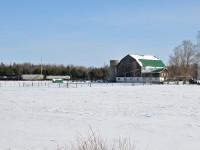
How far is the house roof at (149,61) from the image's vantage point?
4587 inches

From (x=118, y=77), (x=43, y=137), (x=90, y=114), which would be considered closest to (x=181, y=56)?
(x=118, y=77)

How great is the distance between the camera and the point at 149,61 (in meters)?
122

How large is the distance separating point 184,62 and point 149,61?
1835cm

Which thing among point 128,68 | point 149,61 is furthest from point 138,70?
point 149,61

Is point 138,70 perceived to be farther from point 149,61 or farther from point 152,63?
point 152,63

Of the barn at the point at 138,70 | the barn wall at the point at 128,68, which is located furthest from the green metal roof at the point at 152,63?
the barn wall at the point at 128,68

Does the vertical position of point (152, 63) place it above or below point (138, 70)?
above

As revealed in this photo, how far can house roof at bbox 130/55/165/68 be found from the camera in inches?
4587

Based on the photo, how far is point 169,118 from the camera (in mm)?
18188

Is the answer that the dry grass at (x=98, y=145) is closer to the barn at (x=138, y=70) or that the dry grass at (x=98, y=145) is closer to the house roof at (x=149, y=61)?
the barn at (x=138, y=70)

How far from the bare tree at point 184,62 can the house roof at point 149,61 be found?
35.2ft

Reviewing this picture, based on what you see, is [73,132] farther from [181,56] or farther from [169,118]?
[181,56]

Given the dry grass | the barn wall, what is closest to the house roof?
the barn wall

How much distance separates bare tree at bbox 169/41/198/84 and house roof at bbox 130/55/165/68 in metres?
10.7
